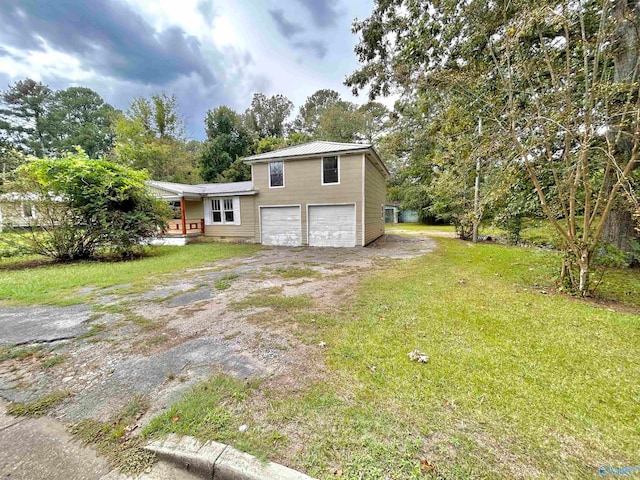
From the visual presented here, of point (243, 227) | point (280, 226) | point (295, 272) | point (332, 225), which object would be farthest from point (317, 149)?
point (295, 272)

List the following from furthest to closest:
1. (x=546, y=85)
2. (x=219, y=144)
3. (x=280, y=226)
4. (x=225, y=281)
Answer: (x=219, y=144)
(x=280, y=226)
(x=225, y=281)
(x=546, y=85)

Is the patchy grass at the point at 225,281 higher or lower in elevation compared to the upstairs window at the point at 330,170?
lower

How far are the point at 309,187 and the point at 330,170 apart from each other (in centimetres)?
123

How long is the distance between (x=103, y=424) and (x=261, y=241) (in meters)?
11.2

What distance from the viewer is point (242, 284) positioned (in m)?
5.60

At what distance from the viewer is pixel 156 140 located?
23.4 metres

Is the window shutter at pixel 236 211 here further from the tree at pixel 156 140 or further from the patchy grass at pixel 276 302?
the tree at pixel 156 140

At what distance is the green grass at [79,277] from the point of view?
4816 mm

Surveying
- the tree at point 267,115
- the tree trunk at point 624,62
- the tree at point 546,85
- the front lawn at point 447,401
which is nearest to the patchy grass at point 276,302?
the front lawn at point 447,401

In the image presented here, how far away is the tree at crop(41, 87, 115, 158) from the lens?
30.7m

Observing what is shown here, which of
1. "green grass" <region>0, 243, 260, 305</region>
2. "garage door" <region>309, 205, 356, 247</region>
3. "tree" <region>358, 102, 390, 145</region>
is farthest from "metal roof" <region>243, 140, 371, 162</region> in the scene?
"tree" <region>358, 102, 390, 145</region>

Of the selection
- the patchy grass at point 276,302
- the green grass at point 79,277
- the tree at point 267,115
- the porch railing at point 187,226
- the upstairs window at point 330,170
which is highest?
the tree at point 267,115

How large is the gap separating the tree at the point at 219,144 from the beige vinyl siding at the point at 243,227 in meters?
12.8

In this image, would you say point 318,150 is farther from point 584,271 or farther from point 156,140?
point 156,140
